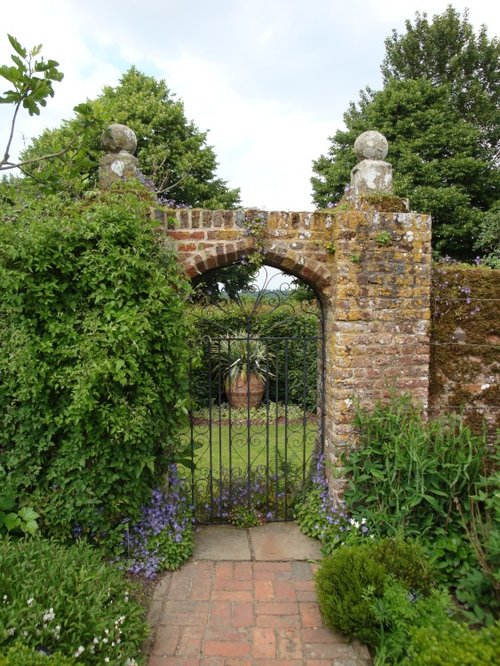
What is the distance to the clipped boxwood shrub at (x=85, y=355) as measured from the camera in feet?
10.2

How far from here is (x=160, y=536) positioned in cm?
356

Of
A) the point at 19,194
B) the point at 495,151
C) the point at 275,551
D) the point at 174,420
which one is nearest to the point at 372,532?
the point at 275,551

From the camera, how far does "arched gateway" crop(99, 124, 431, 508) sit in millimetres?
3695

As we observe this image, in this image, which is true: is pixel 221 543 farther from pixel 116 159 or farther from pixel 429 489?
pixel 116 159

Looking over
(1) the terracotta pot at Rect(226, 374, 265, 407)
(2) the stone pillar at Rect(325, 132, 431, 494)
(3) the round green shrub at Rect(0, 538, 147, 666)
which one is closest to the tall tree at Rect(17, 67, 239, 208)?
(1) the terracotta pot at Rect(226, 374, 265, 407)

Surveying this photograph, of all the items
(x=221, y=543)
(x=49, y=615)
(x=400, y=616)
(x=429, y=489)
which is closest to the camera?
(x=49, y=615)

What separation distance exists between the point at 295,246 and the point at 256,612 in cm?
275

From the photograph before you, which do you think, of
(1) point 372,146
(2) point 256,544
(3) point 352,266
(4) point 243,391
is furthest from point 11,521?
(4) point 243,391

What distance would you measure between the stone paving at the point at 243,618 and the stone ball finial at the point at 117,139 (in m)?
3.42

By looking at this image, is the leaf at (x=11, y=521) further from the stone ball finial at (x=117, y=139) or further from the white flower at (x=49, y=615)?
the stone ball finial at (x=117, y=139)

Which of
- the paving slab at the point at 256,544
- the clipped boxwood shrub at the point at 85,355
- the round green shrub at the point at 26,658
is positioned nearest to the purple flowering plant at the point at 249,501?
the paving slab at the point at 256,544

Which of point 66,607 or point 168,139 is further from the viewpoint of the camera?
point 168,139

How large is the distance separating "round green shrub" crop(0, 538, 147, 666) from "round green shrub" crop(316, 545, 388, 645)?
1.13m

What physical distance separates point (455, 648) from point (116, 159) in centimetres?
380
